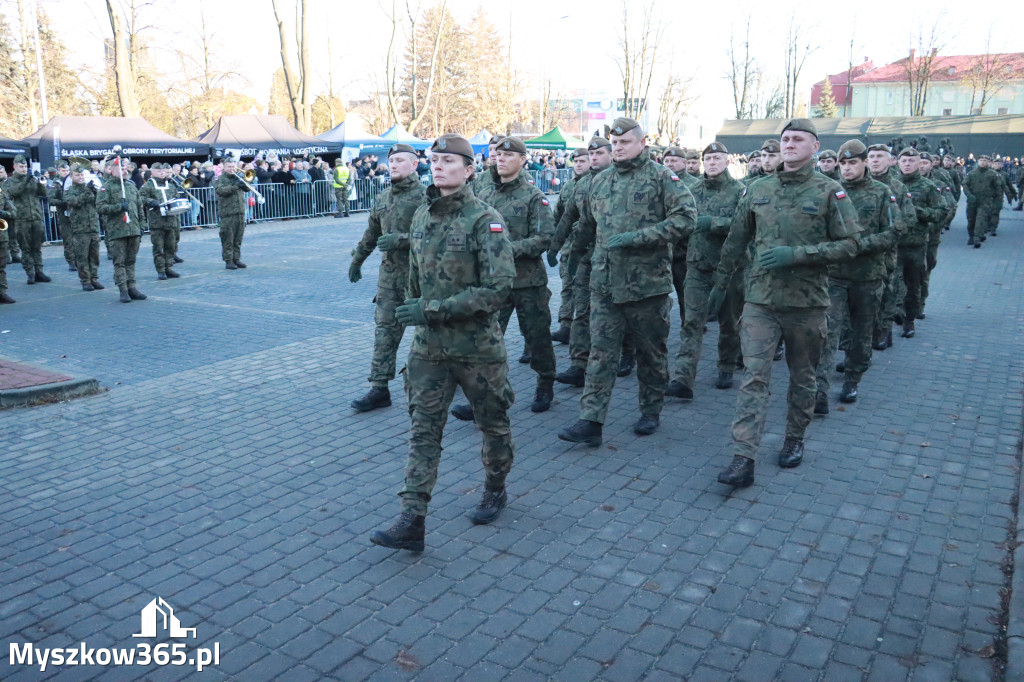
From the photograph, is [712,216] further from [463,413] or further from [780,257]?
[463,413]

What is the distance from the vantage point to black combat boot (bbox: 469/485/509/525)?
507 centimetres

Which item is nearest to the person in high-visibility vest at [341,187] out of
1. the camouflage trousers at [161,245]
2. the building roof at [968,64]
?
the camouflage trousers at [161,245]

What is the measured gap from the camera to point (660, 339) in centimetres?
648

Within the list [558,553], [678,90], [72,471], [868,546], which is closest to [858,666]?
[868,546]

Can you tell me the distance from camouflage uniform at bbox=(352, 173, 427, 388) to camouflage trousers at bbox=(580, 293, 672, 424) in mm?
1703

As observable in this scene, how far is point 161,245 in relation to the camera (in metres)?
14.9

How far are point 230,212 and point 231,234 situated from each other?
0.42 metres

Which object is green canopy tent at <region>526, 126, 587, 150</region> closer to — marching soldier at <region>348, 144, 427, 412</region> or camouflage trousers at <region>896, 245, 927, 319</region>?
camouflage trousers at <region>896, 245, 927, 319</region>

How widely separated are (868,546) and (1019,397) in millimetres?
3889

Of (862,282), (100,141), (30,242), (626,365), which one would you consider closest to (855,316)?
(862,282)

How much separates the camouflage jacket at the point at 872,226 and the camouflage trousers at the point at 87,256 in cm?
1135

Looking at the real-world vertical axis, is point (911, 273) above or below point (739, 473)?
above

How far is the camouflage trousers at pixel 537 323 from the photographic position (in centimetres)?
712

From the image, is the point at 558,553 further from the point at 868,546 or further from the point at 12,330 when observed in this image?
the point at 12,330
